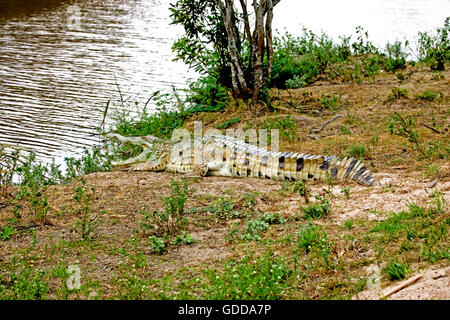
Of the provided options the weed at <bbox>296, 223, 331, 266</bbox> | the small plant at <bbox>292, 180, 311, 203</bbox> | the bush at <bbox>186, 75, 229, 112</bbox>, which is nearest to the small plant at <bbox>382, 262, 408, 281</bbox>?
the weed at <bbox>296, 223, 331, 266</bbox>

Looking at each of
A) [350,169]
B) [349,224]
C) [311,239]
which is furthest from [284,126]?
[311,239]

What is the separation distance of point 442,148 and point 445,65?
5.41 meters

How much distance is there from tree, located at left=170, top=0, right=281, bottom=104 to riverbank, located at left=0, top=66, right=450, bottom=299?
1.97 m

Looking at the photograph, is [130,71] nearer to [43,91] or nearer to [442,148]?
[43,91]

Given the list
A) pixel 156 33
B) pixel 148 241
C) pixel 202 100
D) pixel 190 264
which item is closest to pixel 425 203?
pixel 190 264

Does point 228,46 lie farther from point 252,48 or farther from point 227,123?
point 227,123

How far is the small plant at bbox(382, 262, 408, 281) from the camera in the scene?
319cm

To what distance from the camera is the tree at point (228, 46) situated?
27.8ft

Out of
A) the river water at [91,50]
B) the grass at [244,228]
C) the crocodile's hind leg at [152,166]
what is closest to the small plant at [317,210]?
the grass at [244,228]

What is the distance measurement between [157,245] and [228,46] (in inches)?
209

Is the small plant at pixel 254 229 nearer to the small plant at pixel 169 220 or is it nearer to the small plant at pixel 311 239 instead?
the small plant at pixel 311 239

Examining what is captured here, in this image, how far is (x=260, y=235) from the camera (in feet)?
14.3

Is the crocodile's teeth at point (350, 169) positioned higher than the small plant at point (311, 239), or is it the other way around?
the crocodile's teeth at point (350, 169)

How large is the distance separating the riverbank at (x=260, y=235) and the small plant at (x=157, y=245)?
0.04 feet
